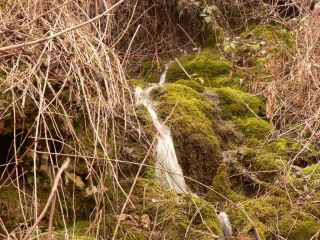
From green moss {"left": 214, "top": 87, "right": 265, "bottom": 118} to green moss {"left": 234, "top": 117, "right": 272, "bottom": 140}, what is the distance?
0.33ft

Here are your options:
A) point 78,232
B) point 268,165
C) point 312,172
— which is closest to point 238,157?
point 268,165

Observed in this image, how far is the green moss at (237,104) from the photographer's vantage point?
5355 millimetres

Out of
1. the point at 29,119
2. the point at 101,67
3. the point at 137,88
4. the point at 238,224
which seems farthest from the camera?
the point at 137,88

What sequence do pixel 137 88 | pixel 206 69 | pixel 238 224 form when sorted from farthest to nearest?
pixel 206 69 < pixel 137 88 < pixel 238 224

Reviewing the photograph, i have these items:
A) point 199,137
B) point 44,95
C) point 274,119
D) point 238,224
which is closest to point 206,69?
point 274,119

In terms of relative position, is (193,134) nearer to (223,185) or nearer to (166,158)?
(166,158)

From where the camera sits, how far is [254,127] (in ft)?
17.0

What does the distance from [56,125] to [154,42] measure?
385 centimetres

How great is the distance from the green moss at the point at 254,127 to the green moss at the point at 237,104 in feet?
0.33

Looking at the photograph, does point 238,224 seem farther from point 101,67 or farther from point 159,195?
point 101,67

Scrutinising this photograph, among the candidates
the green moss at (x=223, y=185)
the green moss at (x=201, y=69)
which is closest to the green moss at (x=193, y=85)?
the green moss at (x=201, y=69)

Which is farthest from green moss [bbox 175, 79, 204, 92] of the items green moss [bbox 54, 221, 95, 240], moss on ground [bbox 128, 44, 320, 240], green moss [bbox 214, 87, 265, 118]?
green moss [bbox 54, 221, 95, 240]

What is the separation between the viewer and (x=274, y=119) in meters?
5.32

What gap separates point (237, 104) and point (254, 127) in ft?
1.13
